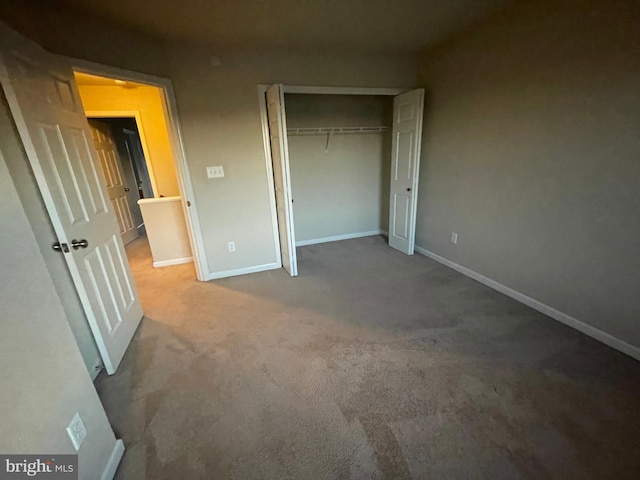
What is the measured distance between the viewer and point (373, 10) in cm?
215

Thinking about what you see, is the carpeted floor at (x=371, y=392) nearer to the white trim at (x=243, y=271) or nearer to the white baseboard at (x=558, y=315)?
the white baseboard at (x=558, y=315)

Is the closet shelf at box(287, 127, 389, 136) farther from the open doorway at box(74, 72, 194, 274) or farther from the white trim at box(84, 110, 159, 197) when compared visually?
the white trim at box(84, 110, 159, 197)

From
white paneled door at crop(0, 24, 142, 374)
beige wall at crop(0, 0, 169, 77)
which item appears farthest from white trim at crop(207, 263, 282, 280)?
beige wall at crop(0, 0, 169, 77)

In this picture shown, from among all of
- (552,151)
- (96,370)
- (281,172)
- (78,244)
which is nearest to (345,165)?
(281,172)

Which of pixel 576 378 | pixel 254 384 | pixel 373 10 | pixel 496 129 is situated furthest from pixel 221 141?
pixel 576 378

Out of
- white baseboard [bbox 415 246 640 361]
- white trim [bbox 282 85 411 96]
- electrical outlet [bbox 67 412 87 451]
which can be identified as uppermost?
white trim [bbox 282 85 411 96]

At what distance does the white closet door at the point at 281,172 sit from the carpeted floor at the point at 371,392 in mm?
681

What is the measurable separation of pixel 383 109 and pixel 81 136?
11.8 feet

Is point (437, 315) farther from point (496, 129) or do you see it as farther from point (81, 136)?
point (81, 136)

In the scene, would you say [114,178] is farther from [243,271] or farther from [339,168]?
[339,168]

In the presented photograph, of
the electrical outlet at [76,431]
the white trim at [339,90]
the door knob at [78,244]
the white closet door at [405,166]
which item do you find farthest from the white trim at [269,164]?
the electrical outlet at [76,431]

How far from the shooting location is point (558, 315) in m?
2.22

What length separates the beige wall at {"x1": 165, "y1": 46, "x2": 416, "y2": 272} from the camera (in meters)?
2.69

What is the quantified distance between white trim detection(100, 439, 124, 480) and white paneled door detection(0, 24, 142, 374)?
687mm
